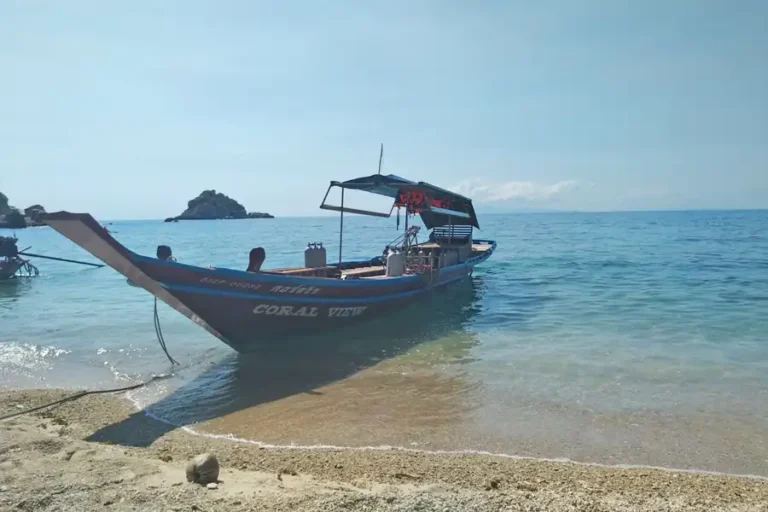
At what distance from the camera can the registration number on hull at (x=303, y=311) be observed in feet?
35.9

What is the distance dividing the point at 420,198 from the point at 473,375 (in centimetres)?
869

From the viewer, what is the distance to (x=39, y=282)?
2564 cm

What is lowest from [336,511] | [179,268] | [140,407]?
[140,407]

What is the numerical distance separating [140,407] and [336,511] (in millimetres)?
5346

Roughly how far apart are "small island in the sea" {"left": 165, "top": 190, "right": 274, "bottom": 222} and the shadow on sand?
164 m

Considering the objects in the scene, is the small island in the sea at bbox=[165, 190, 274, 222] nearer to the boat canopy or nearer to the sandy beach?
the boat canopy

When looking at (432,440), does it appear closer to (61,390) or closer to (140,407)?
(140,407)

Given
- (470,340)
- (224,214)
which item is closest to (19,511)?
(470,340)

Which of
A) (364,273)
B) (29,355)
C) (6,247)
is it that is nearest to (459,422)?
(364,273)

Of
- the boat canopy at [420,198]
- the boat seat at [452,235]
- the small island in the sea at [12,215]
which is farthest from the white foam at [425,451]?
the small island in the sea at [12,215]

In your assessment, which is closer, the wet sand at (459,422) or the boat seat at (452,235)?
the wet sand at (459,422)

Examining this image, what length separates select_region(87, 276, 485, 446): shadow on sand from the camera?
24.8 ft

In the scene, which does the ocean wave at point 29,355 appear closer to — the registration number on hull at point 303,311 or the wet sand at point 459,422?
the wet sand at point 459,422

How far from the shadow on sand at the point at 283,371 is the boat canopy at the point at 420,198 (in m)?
3.80
